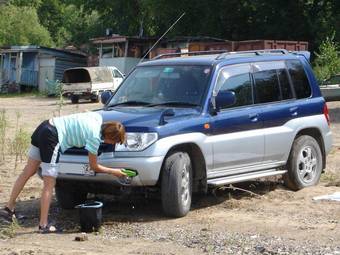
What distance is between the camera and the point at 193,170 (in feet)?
26.8

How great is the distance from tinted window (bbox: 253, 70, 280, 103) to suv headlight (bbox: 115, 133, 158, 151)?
2.03 meters

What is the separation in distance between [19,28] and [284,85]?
187ft

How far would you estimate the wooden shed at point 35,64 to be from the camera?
162ft

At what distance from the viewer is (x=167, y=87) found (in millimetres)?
8594

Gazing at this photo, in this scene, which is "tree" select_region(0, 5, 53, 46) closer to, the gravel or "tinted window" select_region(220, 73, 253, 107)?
"tinted window" select_region(220, 73, 253, 107)

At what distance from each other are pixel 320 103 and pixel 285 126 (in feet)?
3.10

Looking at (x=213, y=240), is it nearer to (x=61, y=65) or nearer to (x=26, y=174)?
(x=26, y=174)

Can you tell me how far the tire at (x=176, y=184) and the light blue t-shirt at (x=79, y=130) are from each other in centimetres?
90

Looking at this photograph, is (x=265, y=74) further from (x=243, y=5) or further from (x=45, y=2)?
(x=45, y=2)

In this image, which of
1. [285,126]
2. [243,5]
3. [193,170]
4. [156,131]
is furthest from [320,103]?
[243,5]

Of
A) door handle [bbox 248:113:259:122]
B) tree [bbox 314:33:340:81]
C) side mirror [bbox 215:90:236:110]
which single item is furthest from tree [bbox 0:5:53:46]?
side mirror [bbox 215:90:236:110]

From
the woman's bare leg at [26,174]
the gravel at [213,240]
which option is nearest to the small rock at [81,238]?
the gravel at [213,240]

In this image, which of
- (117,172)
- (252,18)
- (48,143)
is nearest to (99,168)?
(117,172)

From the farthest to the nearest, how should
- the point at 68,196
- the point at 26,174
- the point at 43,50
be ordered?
the point at 43,50
the point at 68,196
the point at 26,174
